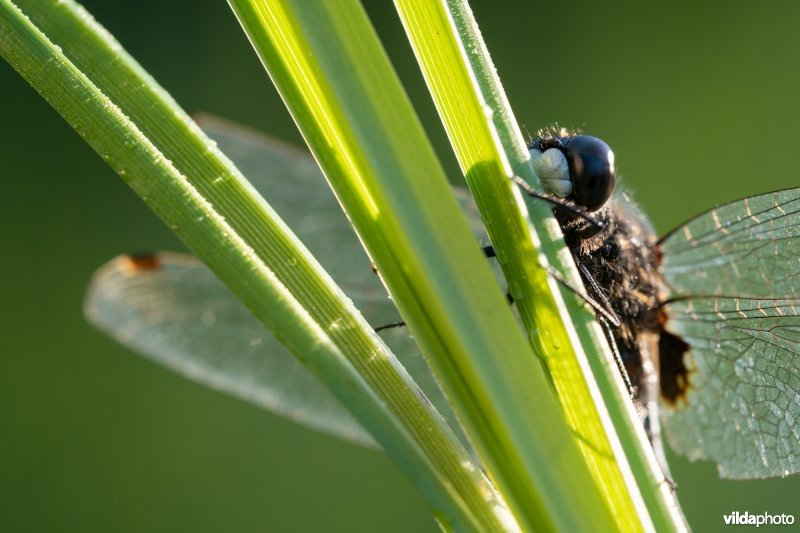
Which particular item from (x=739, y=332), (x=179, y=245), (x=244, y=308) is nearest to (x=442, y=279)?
(x=739, y=332)

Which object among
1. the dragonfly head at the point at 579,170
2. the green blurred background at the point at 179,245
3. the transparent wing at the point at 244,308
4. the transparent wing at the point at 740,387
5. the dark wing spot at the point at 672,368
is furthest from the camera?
the green blurred background at the point at 179,245

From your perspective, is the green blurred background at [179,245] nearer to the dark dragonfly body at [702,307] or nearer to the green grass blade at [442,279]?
the dark dragonfly body at [702,307]

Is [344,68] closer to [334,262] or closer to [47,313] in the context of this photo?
[334,262]

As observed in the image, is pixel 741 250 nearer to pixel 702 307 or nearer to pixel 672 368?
pixel 702 307

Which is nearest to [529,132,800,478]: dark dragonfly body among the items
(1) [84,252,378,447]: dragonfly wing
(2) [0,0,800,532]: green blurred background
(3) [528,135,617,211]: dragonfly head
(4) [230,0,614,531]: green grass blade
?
(3) [528,135,617,211]: dragonfly head

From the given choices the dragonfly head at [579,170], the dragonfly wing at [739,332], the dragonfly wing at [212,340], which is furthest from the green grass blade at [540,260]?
the dragonfly wing at [212,340]

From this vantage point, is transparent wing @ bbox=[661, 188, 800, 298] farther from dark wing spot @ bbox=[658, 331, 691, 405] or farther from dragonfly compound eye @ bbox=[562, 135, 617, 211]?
dragonfly compound eye @ bbox=[562, 135, 617, 211]
